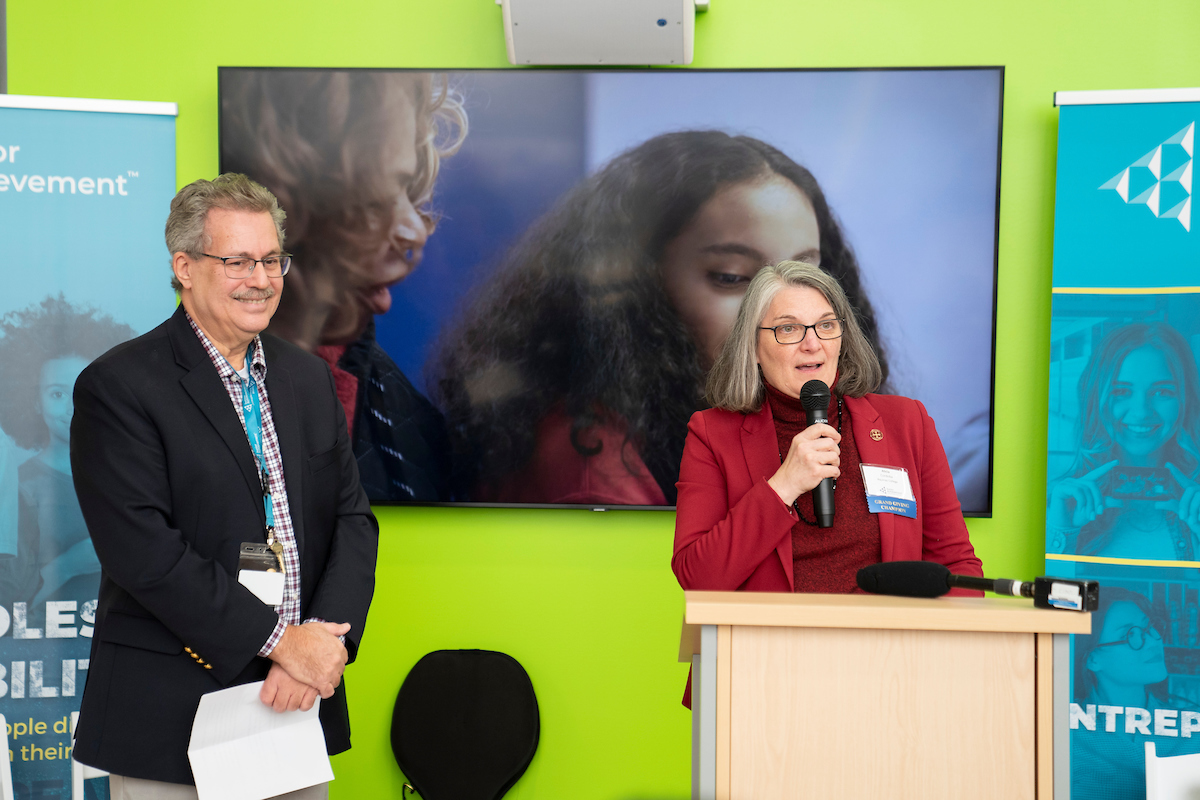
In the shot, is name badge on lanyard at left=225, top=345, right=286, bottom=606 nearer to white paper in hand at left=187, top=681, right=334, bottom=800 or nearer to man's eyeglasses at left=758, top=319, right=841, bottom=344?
white paper in hand at left=187, top=681, right=334, bottom=800

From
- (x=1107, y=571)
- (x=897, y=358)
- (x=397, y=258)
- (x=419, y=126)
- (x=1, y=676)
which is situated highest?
(x=419, y=126)

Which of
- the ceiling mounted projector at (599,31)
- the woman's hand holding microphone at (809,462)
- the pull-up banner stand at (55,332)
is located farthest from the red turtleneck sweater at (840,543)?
the pull-up banner stand at (55,332)

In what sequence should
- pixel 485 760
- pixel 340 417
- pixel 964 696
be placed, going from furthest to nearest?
pixel 485 760 < pixel 340 417 < pixel 964 696

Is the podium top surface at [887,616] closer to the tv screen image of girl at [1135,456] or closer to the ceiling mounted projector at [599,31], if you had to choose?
the tv screen image of girl at [1135,456]

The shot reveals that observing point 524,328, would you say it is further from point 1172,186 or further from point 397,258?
point 1172,186

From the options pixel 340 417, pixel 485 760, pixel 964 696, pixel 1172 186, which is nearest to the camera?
pixel 964 696

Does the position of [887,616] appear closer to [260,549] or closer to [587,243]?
[260,549]

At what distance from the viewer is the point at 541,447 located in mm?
2863

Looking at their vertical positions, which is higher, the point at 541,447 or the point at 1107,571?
the point at 541,447

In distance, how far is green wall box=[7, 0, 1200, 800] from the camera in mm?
2869

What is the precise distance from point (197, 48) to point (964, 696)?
318 centimetres

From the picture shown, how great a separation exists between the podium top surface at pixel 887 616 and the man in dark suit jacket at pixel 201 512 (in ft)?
3.52

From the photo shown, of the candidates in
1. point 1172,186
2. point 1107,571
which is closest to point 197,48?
point 1172,186

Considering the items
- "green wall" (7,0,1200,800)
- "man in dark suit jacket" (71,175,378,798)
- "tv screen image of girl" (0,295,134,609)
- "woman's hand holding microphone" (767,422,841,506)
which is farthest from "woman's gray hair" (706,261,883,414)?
"tv screen image of girl" (0,295,134,609)
